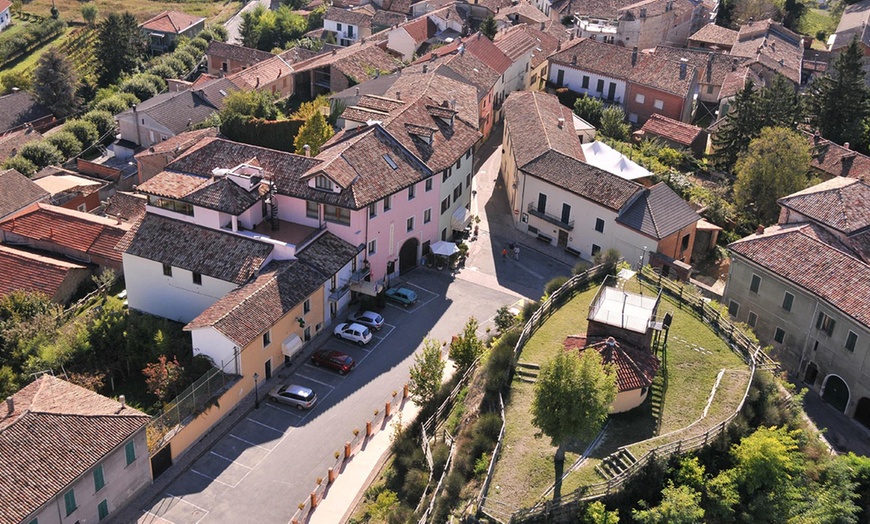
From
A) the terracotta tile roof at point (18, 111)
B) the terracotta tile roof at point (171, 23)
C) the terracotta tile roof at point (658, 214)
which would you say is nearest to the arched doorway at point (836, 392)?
the terracotta tile roof at point (658, 214)

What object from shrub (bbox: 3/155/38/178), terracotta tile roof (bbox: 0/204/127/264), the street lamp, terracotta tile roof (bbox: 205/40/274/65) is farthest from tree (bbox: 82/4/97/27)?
the street lamp

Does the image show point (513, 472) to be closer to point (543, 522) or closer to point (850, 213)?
point (543, 522)

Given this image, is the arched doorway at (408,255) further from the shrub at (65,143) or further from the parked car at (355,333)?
the shrub at (65,143)

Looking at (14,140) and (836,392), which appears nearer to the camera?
(836,392)

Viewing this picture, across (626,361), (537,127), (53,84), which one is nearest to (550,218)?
(537,127)

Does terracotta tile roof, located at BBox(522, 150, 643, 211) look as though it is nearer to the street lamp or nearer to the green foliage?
the street lamp

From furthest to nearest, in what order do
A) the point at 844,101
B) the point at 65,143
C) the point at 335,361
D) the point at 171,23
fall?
the point at 171,23, the point at 65,143, the point at 844,101, the point at 335,361

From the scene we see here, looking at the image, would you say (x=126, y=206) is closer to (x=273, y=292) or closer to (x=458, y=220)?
(x=273, y=292)
